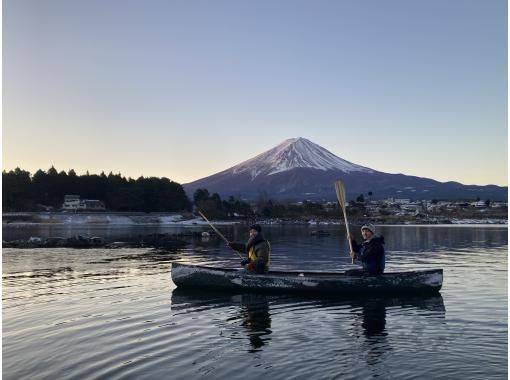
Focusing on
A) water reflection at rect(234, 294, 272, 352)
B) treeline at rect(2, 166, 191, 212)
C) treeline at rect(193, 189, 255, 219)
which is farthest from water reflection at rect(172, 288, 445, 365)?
treeline at rect(193, 189, 255, 219)

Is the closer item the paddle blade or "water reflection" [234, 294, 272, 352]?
"water reflection" [234, 294, 272, 352]

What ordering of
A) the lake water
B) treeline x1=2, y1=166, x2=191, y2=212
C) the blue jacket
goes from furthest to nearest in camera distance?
treeline x1=2, y1=166, x2=191, y2=212
the blue jacket
the lake water

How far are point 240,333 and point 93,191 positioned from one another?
12151cm

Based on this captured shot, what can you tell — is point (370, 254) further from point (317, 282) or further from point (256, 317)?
point (256, 317)

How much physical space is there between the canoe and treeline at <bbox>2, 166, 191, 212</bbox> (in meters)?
101

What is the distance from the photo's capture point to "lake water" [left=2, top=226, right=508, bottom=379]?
8.22 metres

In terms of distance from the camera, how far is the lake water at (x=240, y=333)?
8.22 m

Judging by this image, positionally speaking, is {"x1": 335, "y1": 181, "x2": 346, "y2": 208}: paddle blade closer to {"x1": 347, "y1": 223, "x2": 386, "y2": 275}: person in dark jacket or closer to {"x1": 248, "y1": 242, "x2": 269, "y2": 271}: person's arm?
{"x1": 347, "y1": 223, "x2": 386, "y2": 275}: person in dark jacket

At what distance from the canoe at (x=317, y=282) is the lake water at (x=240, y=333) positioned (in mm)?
381

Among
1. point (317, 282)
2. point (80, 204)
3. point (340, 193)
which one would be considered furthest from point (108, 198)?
point (317, 282)

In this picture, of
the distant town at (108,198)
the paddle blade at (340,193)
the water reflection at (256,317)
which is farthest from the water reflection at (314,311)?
the distant town at (108,198)

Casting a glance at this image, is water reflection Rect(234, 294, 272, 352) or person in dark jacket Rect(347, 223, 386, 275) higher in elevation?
person in dark jacket Rect(347, 223, 386, 275)

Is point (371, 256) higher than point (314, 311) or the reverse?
higher

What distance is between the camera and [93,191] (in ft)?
414
